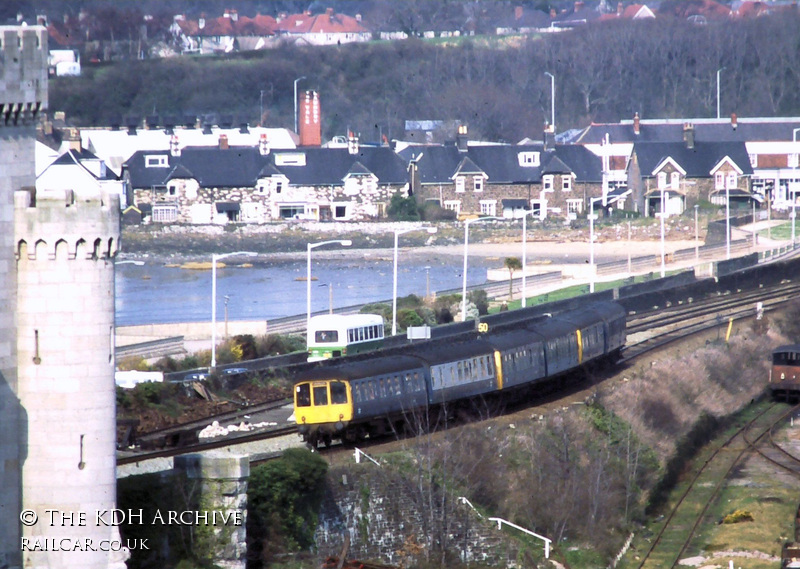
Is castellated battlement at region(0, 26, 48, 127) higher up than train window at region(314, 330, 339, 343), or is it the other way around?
castellated battlement at region(0, 26, 48, 127)

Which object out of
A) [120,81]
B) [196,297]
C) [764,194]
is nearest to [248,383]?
[196,297]

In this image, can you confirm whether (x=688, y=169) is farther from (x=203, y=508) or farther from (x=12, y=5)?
(x=12, y=5)

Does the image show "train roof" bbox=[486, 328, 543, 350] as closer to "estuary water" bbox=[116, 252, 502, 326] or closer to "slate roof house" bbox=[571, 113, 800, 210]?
"estuary water" bbox=[116, 252, 502, 326]

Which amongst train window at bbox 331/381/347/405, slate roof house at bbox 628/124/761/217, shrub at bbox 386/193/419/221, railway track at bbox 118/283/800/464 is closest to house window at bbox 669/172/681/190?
slate roof house at bbox 628/124/761/217

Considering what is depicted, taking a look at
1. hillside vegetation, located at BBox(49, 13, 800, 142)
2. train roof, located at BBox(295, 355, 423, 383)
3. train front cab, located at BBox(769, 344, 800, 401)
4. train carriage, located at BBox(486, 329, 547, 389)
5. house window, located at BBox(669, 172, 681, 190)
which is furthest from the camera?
hillside vegetation, located at BBox(49, 13, 800, 142)

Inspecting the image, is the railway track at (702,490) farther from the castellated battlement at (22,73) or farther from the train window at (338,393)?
the castellated battlement at (22,73)

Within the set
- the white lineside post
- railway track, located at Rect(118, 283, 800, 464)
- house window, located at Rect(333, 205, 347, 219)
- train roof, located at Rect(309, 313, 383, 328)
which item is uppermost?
house window, located at Rect(333, 205, 347, 219)

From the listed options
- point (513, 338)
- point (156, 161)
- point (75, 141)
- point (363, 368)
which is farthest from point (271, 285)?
point (363, 368)

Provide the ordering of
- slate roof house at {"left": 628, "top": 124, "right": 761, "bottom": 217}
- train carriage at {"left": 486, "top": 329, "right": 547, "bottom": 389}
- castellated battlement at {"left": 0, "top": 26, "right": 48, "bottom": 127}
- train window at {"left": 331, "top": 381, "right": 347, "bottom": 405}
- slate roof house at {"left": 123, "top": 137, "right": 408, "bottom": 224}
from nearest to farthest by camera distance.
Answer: castellated battlement at {"left": 0, "top": 26, "right": 48, "bottom": 127}
train window at {"left": 331, "top": 381, "right": 347, "bottom": 405}
train carriage at {"left": 486, "top": 329, "right": 547, "bottom": 389}
slate roof house at {"left": 123, "top": 137, "right": 408, "bottom": 224}
slate roof house at {"left": 628, "top": 124, "right": 761, "bottom": 217}
